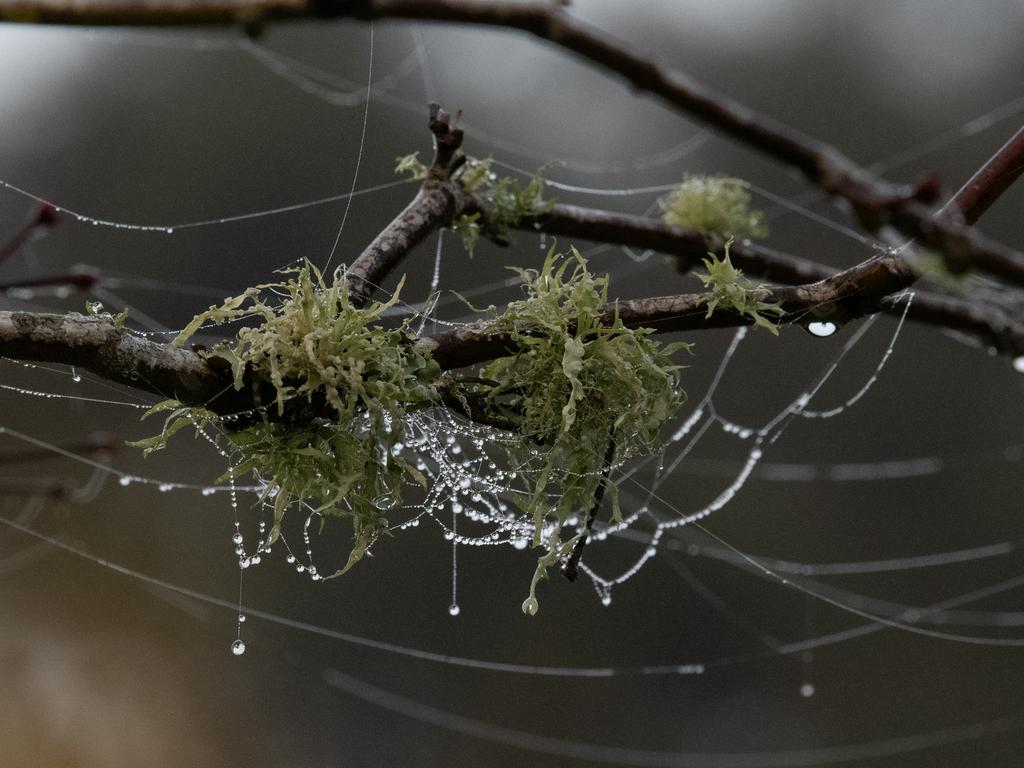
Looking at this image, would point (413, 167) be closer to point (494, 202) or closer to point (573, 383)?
point (494, 202)

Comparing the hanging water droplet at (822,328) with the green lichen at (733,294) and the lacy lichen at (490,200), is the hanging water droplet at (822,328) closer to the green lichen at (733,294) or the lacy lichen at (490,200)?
the green lichen at (733,294)

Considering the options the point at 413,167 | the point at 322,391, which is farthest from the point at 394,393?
the point at 413,167

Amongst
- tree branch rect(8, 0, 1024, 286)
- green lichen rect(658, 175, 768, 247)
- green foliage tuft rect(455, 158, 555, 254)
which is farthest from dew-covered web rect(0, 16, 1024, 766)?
tree branch rect(8, 0, 1024, 286)

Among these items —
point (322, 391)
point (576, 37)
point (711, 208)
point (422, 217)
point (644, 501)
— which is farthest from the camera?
point (644, 501)

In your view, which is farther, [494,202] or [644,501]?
[644,501]

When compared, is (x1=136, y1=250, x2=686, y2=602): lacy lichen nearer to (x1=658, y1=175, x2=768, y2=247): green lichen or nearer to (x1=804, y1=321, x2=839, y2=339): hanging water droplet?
(x1=804, y1=321, x2=839, y2=339): hanging water droplet

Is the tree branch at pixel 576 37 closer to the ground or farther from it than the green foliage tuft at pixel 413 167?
closer to the ground

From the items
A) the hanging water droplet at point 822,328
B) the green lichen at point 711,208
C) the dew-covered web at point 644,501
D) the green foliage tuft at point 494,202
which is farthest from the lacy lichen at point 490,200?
the dew-covered web at point 644,501
